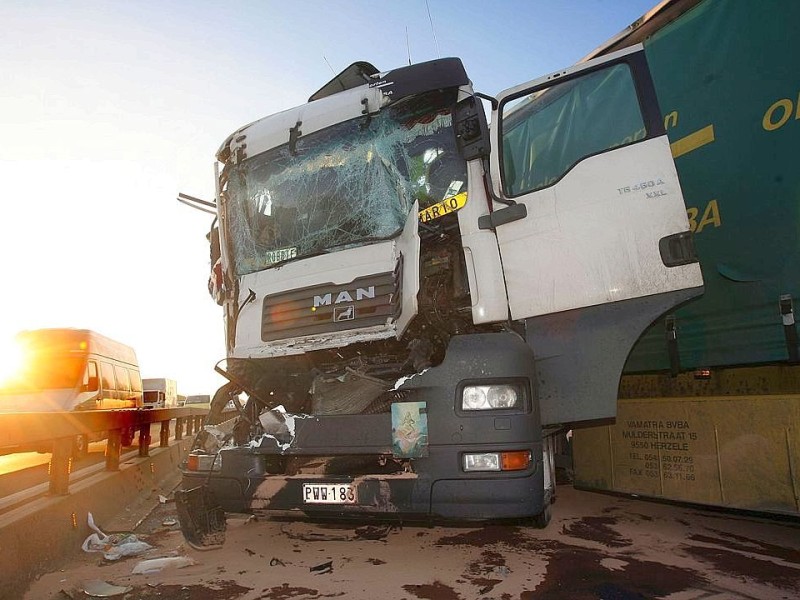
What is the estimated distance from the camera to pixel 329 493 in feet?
10.9

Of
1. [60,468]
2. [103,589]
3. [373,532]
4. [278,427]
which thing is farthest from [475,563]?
[60,468]

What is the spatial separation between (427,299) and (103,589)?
8.56ft

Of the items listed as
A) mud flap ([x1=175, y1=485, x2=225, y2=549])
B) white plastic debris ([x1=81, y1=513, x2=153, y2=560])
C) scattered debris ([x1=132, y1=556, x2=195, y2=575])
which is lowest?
scattered debris ([x1=132, y1=556, x2=195, y2=575])

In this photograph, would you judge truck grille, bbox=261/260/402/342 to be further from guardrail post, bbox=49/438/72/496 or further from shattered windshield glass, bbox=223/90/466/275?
guardrail post, bbox=49/438/72/496

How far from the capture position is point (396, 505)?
321 centimetres

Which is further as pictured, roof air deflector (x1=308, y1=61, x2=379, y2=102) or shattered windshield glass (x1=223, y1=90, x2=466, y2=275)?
roof air deflector (x1=308, y1=61, x2=379, y2=102)

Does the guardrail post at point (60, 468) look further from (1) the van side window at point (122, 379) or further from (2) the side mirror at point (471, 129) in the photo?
(1) the van side window at point (122, 379)

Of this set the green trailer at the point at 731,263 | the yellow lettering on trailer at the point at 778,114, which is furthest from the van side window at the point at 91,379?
the yellow lettering on trailer at the point at 778,114

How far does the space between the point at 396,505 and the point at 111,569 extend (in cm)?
196

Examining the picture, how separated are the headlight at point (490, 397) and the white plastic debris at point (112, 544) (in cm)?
263

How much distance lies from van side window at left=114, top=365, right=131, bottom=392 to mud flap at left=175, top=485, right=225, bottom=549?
8688 millimetres

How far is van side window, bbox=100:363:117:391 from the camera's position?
1045 cm

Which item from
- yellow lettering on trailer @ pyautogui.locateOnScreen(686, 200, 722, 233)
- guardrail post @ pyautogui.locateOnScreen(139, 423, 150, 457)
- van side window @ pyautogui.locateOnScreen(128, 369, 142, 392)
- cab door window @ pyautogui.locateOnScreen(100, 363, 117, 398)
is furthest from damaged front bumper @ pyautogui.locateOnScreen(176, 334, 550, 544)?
van side window @ pyautogui.locateOnScreen(128, 369, 142, 392)

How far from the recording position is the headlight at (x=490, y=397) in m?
3.20
